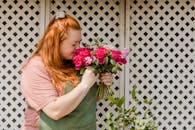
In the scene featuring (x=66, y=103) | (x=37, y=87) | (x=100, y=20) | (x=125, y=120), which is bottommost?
(x=125, y=120)

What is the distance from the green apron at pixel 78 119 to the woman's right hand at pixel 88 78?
0.15 meters

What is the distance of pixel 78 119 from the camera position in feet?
13.6

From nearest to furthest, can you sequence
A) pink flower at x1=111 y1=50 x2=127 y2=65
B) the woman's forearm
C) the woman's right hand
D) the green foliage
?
the woman's forearm < the woman's right hand < pink flower at x1=111 y1=50 x2=127 y2=65 < the green foliage

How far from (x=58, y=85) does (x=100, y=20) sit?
3.96ft

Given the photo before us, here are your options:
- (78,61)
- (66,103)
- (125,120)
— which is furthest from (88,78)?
(125,120)

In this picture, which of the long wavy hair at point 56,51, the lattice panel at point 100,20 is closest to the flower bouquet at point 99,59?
the long wavy hair at point 56,51

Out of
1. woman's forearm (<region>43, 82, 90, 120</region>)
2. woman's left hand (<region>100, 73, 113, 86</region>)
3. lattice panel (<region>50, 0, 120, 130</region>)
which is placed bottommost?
woman's forearm (<region>43, 82, 90, 120</region>)

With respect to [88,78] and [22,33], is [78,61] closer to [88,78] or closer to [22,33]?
[88,78]

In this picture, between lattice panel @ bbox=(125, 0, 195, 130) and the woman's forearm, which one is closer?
the woman's forearm

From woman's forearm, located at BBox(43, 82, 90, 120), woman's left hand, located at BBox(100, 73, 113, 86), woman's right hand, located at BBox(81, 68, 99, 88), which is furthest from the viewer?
woman's left hand, located at BBox(100, 73, 113, 86)

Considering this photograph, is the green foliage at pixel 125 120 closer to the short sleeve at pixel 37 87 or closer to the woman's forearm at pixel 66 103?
the woman's forearm at pixel 66 103

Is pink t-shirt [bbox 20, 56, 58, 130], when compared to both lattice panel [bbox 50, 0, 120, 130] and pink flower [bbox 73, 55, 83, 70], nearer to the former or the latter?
pink flower [bbox 73, 55, 83, 70]

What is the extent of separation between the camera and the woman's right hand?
13.2ft

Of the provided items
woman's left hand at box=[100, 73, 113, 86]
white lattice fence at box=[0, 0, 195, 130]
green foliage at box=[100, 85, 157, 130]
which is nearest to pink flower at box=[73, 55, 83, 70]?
woman's left hand at box=[100, 73, 113, 86]
